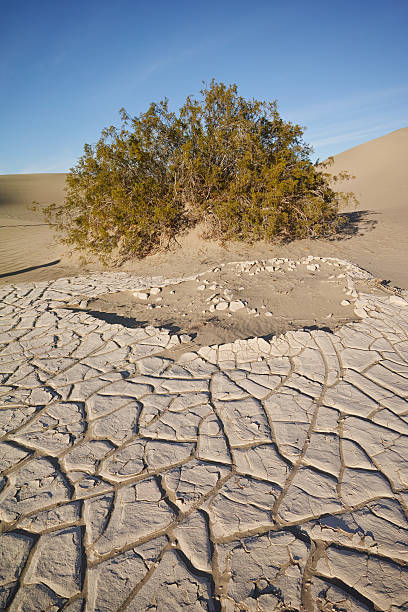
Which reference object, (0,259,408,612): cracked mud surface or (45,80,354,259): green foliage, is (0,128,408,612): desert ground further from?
(45,80,354,259): green foliage

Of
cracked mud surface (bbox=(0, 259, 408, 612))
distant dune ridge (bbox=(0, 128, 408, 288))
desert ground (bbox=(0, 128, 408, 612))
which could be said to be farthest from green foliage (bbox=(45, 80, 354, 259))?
cracked mud surface (bbox=(0, 259, 408, 612))

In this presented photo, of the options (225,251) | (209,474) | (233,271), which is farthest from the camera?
(225,251)

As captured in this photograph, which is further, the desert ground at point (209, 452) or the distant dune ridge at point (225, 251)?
the distant dune ridge at point (225, 251)

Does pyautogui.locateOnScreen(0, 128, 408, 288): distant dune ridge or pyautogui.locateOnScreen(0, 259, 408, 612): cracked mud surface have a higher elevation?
pyautogui.locateOnScreen(0, 128, 408, 288): distant dune ridge

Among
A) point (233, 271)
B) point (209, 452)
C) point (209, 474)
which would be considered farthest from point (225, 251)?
point (209, 474)

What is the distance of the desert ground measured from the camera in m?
1.36

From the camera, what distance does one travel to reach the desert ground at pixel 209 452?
1.36 m

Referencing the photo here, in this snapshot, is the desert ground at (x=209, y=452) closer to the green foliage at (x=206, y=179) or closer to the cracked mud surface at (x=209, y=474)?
the cracked mud surface at (x=209, y=474)

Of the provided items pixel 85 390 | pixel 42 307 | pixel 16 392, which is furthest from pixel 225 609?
pixel 42 307

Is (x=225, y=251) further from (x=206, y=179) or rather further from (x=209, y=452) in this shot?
(x=209, y=452)

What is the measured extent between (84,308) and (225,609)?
13.1 ft

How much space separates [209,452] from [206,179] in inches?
234

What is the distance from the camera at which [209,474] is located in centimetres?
186

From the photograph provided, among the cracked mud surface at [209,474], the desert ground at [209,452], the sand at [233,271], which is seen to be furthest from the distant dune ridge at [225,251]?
the cracked mud surface at [209,474]
